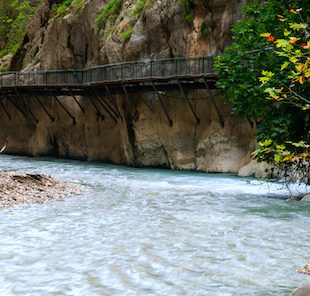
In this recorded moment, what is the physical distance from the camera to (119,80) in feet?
91.6

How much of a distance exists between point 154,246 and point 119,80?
20299 millimetres

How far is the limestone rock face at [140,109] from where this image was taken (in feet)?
85.1

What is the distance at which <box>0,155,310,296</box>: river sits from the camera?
6363 mm

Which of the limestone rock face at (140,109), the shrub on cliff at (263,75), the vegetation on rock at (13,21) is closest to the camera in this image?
the shrub on cliff at (263,75)

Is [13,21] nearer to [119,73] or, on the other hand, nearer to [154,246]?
[119,73]

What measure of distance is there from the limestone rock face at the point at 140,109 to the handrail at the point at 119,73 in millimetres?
1444

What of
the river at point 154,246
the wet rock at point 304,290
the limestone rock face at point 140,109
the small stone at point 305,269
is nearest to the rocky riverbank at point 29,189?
the river at point 154,246

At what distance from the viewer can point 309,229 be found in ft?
32.8

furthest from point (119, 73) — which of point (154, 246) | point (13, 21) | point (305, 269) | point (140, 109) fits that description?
point (13, 21)

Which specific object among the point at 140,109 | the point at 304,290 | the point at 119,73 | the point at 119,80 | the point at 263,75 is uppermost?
the point at 119,73

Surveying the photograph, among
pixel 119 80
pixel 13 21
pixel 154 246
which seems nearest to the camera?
pixel 154 246

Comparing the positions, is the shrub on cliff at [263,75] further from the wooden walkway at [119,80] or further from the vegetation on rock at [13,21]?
the vegetation on rock at [13,21]

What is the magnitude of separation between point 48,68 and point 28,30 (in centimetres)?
820

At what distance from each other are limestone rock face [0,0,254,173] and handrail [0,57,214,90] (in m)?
1.44
